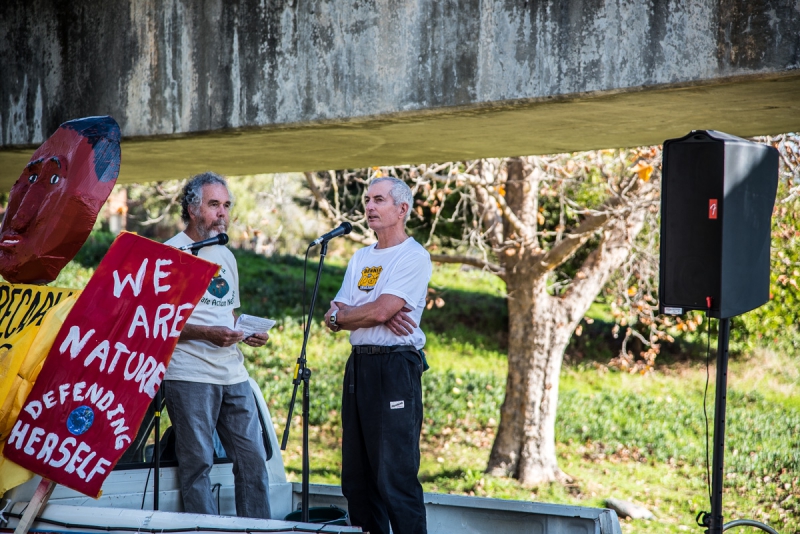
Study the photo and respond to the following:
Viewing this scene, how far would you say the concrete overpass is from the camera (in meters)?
3.21

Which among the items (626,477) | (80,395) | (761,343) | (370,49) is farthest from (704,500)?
(80,395)

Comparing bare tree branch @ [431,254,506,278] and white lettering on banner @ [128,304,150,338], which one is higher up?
bare tree branch @ [431,254,506,278]

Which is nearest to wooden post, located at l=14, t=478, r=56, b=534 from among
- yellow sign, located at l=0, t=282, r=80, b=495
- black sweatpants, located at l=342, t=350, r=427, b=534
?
yellow sign, located at l=0, t=282, r=80, b=495

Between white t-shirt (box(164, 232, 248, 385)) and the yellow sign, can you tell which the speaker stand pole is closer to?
white t-shirt (box(164, 232, 248, 385))

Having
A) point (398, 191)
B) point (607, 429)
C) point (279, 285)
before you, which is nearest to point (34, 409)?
point (398, 191)

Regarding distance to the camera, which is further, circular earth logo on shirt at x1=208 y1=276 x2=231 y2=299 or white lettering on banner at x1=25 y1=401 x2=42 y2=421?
circular earth logo on shirt at x1=208 y1=276 x2=231 y2=299

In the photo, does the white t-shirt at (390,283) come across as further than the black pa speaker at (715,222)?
Yes

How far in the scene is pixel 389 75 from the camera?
148 inches

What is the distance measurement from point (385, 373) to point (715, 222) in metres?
1.59

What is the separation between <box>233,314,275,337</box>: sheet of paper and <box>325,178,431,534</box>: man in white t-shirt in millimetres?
388

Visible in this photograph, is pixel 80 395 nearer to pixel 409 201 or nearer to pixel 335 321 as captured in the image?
pixel 335 321

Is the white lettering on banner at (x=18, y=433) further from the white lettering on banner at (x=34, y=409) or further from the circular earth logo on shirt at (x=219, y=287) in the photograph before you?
the circular earth logo on shirt at (x=219, y=287)

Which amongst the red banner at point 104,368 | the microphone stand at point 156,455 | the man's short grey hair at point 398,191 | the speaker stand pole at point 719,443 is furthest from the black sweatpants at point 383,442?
the speaker stand pole at point 719,443

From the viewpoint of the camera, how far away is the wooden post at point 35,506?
9.35 ft
